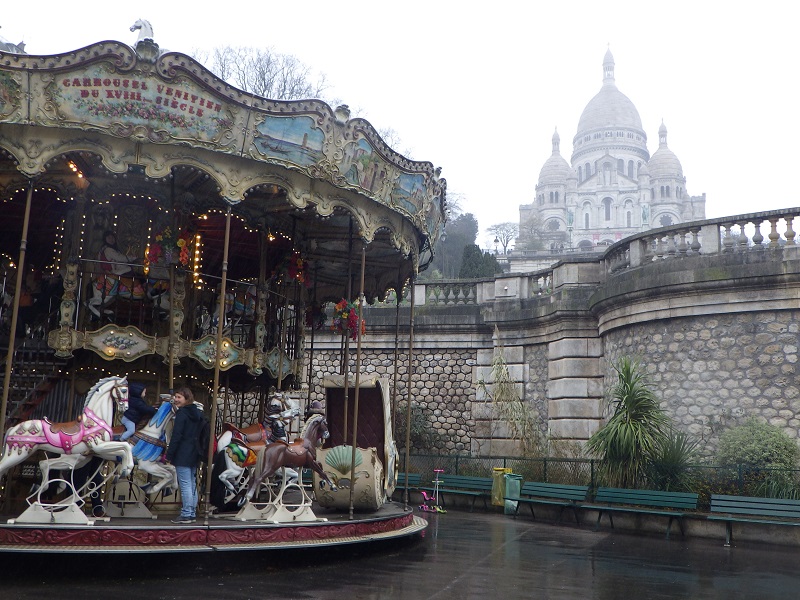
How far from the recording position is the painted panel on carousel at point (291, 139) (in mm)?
11375

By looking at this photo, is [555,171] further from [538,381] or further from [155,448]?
[155,448]

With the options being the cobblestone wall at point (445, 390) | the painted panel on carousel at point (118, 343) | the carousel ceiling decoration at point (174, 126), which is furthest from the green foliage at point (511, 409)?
the painted panel on carousel at point (118, 343)

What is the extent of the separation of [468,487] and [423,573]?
10.2m

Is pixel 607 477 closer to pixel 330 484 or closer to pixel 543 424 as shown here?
pixel 543 424

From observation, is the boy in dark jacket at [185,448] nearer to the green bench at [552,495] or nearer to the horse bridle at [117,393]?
the horse bridle at [117,393]

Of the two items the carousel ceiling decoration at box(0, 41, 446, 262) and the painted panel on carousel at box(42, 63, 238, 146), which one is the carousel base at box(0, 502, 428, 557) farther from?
the painted panel on carousel at box(42, 63, 238, 146)

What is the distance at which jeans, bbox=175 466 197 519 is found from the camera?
33.8ft

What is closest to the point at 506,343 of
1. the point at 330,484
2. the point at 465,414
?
the point at 465,414

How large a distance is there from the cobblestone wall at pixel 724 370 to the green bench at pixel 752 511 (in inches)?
73.3

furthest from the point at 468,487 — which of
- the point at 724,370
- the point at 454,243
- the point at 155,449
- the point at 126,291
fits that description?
the point at 454,243

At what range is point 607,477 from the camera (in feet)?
55.3

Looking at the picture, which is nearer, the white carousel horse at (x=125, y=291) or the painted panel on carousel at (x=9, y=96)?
the painted panel on carousel at (x=9, y=96)

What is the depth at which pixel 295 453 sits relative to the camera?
11.5 m

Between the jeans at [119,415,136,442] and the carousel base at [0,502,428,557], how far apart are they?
1.06m
